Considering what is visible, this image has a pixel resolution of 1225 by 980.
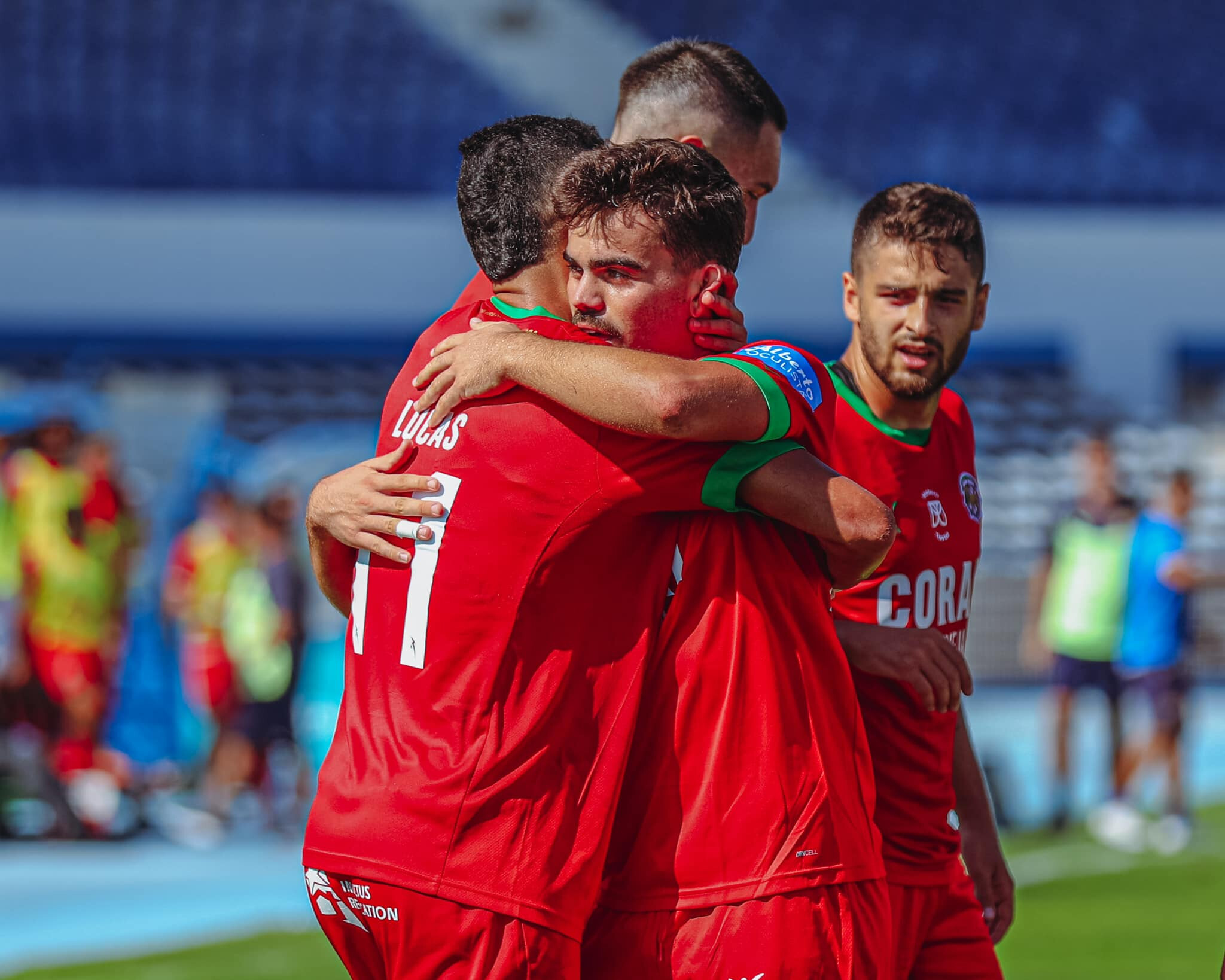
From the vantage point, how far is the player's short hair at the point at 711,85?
9.08ft

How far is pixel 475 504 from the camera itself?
2.04 meters

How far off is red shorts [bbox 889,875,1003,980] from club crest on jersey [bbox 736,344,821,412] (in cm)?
100

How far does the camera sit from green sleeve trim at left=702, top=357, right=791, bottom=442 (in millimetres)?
1974

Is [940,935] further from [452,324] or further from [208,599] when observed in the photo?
[208,599]

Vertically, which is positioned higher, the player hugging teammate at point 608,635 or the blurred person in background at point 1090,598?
the player hugging teammate at point 608,635

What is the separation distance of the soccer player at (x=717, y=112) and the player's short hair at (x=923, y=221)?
7.6 inches

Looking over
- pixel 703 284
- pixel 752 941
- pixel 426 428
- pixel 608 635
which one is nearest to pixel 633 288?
pixel 703 284

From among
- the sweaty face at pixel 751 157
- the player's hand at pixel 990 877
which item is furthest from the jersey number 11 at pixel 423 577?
the player's hand at pixel 990 877

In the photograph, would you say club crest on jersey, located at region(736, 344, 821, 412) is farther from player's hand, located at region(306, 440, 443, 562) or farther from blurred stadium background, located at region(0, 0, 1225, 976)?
blurred stadium background, located at region(0, 0, 1225, 976)

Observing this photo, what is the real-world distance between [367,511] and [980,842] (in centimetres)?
148

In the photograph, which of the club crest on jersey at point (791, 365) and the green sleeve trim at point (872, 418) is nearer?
the club crest on jersey at point (791, 365)

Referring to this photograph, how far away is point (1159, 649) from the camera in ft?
29.1

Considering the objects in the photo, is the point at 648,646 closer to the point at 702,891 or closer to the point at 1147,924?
the point at 702,891

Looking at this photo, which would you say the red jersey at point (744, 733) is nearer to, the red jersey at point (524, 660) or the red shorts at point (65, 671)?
the red jersey at point (524, 660)
